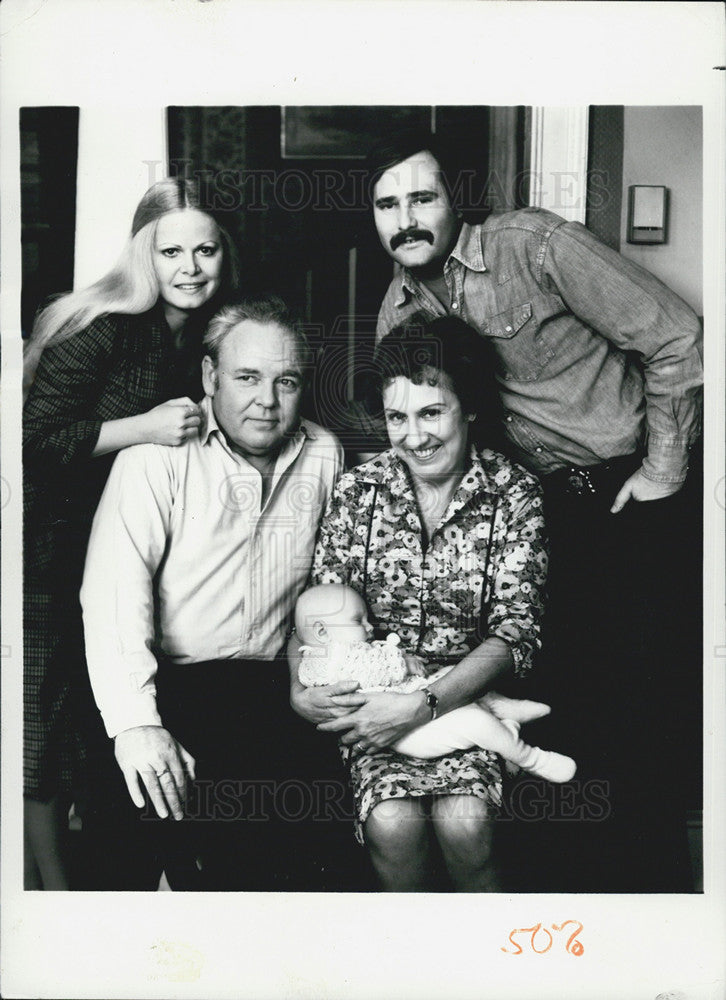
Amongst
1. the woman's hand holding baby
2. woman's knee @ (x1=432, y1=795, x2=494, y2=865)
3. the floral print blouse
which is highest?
the floral print blouse

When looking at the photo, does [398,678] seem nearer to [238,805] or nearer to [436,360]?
[238,805]

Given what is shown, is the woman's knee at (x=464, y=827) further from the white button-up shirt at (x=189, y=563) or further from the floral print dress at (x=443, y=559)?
the white button-up shirt at (x=189, y=563)

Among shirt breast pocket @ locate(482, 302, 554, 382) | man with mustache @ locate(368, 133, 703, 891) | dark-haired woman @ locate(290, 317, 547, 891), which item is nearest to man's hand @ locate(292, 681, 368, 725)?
dark-haired woman @ locate(290, 317, 547, 891)

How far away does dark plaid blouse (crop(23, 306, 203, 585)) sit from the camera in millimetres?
1867

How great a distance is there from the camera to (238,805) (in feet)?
6.26

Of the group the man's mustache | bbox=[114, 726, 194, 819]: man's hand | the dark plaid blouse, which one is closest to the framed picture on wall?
the man's mustache

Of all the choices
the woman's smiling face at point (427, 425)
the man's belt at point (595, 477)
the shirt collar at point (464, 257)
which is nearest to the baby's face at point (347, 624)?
the woman's smiling face at point (427, 425)

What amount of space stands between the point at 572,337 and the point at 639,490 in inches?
11.9

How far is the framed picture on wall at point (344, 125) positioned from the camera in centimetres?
185

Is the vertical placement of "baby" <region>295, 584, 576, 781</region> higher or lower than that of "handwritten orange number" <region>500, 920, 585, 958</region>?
higher

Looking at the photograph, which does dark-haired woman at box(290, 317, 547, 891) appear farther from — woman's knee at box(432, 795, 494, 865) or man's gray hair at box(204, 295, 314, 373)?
man's gray hair at box(204, 295, 314, 373)

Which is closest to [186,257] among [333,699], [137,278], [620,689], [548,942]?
[137,278]

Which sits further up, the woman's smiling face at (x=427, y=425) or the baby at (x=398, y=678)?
the woman's smiling face at (x=427, y=425)

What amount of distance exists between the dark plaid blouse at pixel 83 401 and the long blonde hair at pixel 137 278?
20 mm
